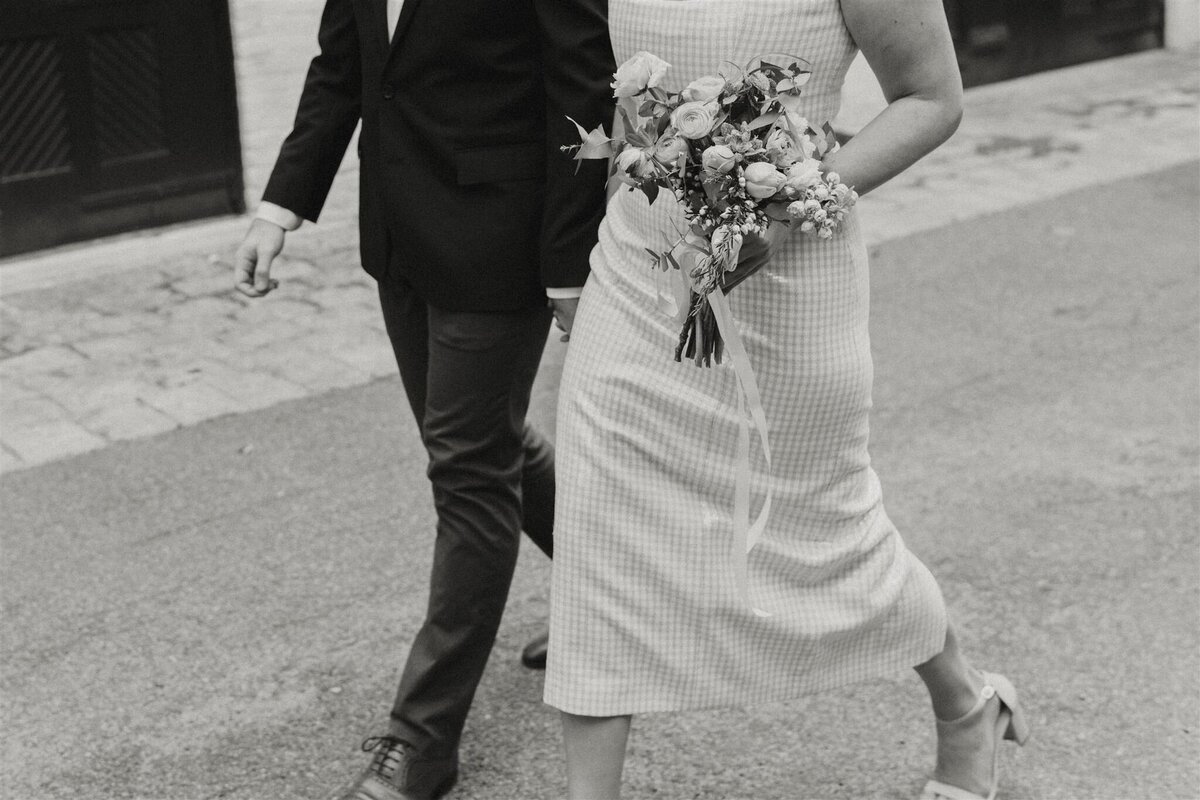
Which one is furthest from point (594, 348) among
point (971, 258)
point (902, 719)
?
point (971, 258)

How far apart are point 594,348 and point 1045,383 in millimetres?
3334

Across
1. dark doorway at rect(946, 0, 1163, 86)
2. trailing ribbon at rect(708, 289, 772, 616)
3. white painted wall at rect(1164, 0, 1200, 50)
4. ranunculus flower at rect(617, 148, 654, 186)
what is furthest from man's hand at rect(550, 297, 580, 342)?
white painted wall at rect(1164, 0, 1200, 50)

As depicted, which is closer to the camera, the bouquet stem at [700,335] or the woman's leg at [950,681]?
the bouquet stem at [700,335]

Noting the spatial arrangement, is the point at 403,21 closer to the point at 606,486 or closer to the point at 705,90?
the point at 705,90

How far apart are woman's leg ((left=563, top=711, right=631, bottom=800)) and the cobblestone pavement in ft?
9.45

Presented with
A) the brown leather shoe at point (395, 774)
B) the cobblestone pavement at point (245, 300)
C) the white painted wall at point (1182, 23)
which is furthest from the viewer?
the white painted wall at point (1182, 23)

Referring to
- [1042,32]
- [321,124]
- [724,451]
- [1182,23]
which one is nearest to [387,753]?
[724,451]

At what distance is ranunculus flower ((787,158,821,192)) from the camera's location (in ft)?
7.93

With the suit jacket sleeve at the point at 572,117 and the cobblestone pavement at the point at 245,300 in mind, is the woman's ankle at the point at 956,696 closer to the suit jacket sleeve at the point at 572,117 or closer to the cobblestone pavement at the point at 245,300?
the suit jacket sleeve at the point at 572,117

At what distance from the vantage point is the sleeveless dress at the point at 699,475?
8.86ft

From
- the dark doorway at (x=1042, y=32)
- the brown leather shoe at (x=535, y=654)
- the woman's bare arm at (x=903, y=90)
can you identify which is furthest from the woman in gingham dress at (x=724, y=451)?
the dark doorway at (x=1042, y=32)

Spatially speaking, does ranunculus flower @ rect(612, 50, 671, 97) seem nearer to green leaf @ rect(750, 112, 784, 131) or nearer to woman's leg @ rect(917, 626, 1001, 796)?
green leaf @ rect(750, 112, 784, 131)

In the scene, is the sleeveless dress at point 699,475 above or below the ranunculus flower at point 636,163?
below

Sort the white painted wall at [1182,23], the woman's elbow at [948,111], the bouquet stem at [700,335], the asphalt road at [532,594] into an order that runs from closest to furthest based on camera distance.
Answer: the bouquet stem at [700,335], the woman's elbow at [948,111], the asphalt road at [532,594], the white painted wall at [1182,23]
